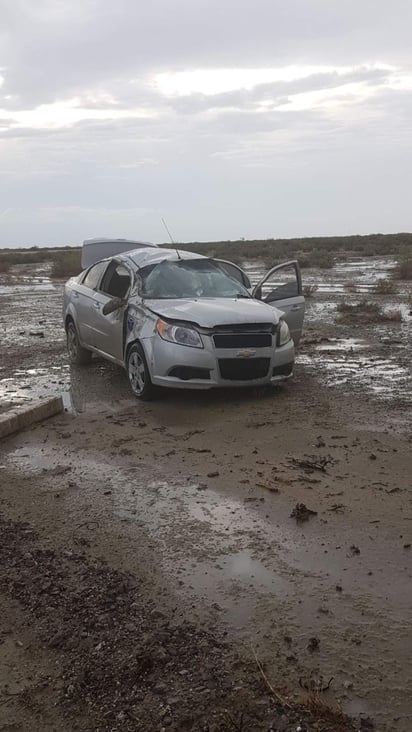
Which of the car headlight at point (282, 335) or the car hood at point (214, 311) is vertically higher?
the car hood at point (214, 311)

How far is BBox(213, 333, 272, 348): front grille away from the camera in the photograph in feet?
25.6

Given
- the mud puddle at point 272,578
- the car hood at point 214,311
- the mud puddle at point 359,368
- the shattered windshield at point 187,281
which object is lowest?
the mud puddle at point 359,368

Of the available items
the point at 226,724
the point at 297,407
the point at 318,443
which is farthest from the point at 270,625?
the point at 297,407

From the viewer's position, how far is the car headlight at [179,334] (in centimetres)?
779

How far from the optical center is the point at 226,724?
2.72 m

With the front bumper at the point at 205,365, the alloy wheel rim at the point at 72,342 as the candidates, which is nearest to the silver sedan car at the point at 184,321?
the front bumper at the point at 205,365

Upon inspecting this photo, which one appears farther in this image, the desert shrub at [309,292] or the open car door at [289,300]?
the desert shrub at [309,292]

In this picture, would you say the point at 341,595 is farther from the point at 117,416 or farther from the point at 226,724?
the point at 117,416

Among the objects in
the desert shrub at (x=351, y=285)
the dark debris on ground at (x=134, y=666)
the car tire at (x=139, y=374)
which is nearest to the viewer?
the dark debris on ground at (x=134, y=666)

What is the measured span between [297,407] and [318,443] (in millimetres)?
1384

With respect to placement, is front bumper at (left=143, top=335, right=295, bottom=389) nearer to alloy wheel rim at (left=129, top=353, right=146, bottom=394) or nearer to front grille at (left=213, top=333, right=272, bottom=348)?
front grille at (left=213, top=333, right=272, bottom=348)

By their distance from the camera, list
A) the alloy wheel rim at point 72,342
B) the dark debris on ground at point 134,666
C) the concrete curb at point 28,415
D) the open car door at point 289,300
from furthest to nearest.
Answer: the alloy wheel rim at point 72,342 < the open car door at point 289,300 < the concrete curb at point 28,415 < the dark debris on ground at point 134,666

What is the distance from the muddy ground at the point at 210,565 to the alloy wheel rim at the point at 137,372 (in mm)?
282

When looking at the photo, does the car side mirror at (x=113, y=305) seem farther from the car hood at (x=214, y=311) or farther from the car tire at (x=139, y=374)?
the car tire at (x=139, y=374)
